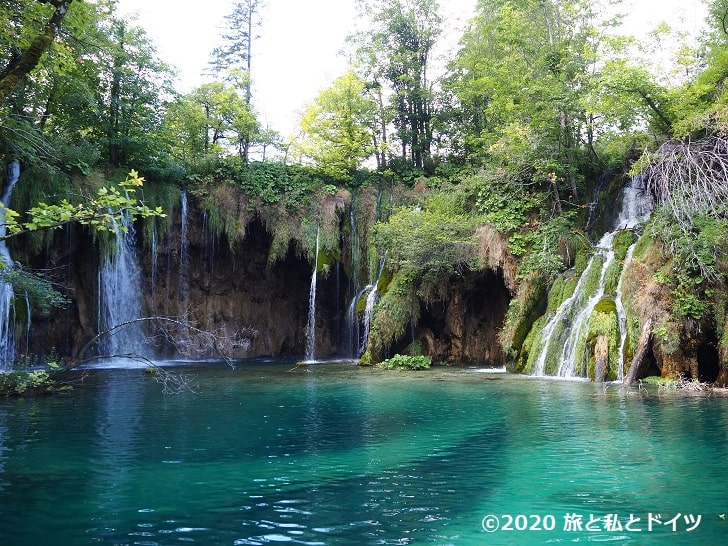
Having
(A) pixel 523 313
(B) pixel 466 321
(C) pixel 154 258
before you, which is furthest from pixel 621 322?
(C) pixel 154 258

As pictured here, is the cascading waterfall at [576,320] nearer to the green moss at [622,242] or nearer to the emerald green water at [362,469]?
the green moss at [622,242]

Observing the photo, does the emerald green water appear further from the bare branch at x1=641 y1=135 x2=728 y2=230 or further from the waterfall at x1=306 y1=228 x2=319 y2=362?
the waterfall at x1=306 y1=228 x2=319 y2=362

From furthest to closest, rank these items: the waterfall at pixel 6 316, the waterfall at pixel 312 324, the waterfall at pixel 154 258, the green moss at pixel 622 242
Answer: the waterfall at pixel 312 324
the waterfall at pixel 154 258
the waterfall at pixel 6 316
the green moss at pixel 622 242

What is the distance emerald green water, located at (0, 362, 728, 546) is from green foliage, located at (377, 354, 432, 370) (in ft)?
23.8

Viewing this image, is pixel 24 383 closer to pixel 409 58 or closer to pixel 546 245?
pixel 546 245

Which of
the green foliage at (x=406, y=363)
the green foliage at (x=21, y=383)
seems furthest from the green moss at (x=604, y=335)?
the green foliage at (x=21, y=383)

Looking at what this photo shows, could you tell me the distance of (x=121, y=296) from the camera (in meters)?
22.8

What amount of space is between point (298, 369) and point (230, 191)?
9669mm

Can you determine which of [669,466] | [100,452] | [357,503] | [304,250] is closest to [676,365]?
[669,466]

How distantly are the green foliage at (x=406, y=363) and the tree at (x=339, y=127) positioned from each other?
10.9m

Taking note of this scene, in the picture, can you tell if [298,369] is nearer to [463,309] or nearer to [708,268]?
[463,309]

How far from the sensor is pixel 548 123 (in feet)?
70.3

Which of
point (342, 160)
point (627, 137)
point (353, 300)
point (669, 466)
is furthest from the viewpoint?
point (342, 160)

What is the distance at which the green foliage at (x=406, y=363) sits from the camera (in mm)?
19594
